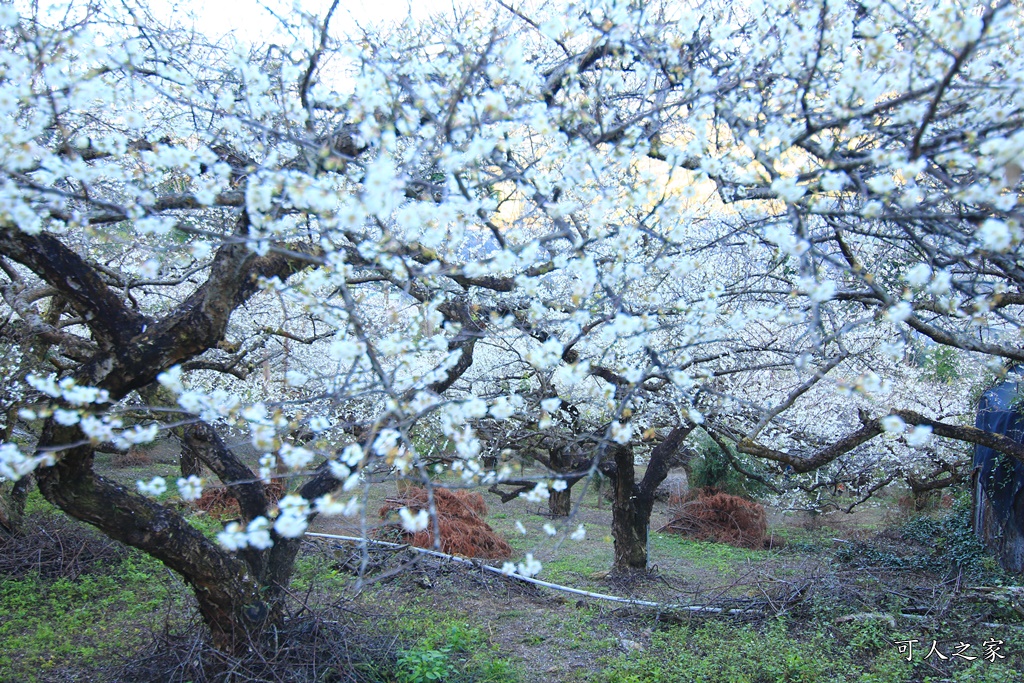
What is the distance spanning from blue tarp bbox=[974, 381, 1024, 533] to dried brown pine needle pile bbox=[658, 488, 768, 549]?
175 inches

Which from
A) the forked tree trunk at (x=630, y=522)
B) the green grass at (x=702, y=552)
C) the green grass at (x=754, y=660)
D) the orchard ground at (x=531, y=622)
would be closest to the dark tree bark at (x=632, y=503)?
the forked tree trunk at (x=630, y=522)

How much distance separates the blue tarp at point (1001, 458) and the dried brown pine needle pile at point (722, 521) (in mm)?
4445

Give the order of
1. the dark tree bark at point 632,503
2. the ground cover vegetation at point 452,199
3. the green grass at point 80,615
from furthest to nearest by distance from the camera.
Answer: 1. the dark tree bark at point 632,503
2. the green grass at point 80,615
3. the ground cover vegetation at point 452,199

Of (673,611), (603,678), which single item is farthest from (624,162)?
(673,611)

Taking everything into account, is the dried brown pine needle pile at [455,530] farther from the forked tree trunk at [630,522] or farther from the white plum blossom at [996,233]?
the white plum blossom at [996,233]

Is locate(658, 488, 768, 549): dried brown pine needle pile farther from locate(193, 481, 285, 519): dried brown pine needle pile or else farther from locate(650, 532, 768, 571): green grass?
locate(193, 481, 285, 519): dried brown pine needle pile

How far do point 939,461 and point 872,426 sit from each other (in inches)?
212

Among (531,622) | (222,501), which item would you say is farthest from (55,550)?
(531,622)

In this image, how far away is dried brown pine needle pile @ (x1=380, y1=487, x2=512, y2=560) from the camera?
8695 mm

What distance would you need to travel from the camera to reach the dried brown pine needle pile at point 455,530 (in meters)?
8.70

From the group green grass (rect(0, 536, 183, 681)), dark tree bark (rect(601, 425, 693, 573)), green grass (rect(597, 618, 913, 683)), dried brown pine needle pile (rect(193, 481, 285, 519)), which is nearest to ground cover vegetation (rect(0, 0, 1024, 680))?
green grass (rect(597, 618, 913, 683))

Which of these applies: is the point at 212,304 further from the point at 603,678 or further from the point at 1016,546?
the point at 1016,546

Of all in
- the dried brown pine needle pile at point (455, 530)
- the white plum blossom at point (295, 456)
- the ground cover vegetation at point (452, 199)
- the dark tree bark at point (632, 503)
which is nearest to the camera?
the white plum blossom at point (295, 456)

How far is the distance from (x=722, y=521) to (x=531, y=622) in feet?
23.8
